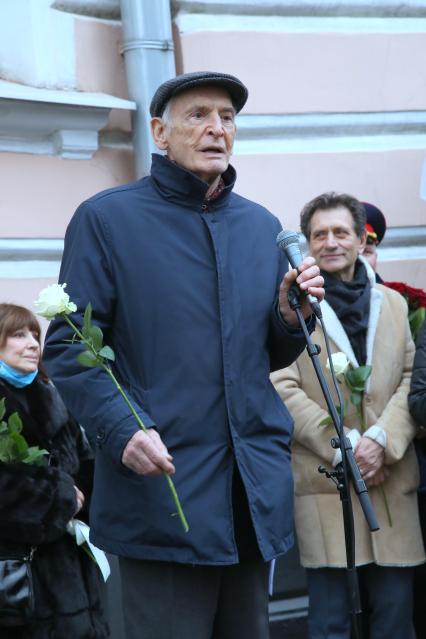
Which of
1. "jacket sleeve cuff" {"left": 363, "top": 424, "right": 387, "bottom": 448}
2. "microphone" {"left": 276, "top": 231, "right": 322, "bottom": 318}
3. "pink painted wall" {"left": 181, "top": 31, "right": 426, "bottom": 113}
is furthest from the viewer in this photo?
"pink painted wall" {"left": 181, "top": 31, "right": 426, "bottom": 113}

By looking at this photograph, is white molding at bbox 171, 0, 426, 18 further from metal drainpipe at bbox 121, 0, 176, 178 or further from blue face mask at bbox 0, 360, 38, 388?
blue face mask at bbox 0, 360, 38, 388

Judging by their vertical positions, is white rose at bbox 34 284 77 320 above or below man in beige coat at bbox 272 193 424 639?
above

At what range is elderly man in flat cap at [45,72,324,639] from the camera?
3373mm

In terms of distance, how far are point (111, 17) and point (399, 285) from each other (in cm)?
168

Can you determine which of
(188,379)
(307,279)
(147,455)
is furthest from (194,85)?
(147,455)

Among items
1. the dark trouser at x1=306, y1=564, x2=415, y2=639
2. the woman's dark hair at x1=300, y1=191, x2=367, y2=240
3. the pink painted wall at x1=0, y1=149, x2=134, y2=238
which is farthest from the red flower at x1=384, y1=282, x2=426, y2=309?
the pink painted wall at x1=0, y1=149, x2=134, y2=238

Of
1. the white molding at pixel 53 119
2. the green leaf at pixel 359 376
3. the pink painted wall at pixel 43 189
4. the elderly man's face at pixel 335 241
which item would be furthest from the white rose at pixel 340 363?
the white molding at pixel 53 119

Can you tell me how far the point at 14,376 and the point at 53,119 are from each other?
1334 millimetres

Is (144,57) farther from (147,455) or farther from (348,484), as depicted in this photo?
(348,484)

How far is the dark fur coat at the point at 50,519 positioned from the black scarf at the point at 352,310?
3.61ft

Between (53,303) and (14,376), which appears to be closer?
(53,303)

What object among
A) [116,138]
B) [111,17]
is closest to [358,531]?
[116,138]

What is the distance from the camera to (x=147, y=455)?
3.20m

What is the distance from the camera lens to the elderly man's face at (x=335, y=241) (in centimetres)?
500
